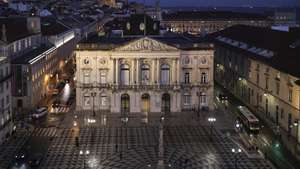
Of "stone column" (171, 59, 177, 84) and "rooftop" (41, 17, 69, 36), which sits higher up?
"rooftop" (41, 17, 69, 36)

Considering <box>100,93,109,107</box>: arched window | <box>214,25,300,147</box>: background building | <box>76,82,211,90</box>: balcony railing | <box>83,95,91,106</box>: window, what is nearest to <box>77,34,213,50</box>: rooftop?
<box>76,82,211,90</box>: balcony railing

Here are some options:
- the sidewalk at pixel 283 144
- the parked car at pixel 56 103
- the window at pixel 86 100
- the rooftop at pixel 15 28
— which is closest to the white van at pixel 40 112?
the parked car at pixel 56 103

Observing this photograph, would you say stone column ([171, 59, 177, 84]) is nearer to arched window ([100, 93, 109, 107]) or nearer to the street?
the street

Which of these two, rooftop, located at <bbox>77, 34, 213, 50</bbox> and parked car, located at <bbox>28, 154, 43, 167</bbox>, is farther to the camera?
rooftop, located at <bbox>77, 34, 213, 50</bbox>

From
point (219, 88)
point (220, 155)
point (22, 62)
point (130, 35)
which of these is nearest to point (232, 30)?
point (219, 88)

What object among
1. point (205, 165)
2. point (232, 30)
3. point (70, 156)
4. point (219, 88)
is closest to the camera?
point (205, 165)

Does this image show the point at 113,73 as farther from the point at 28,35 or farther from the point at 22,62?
the point at 28,35

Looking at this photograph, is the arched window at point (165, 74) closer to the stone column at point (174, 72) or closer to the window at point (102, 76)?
the stone column at point (174, 72)
